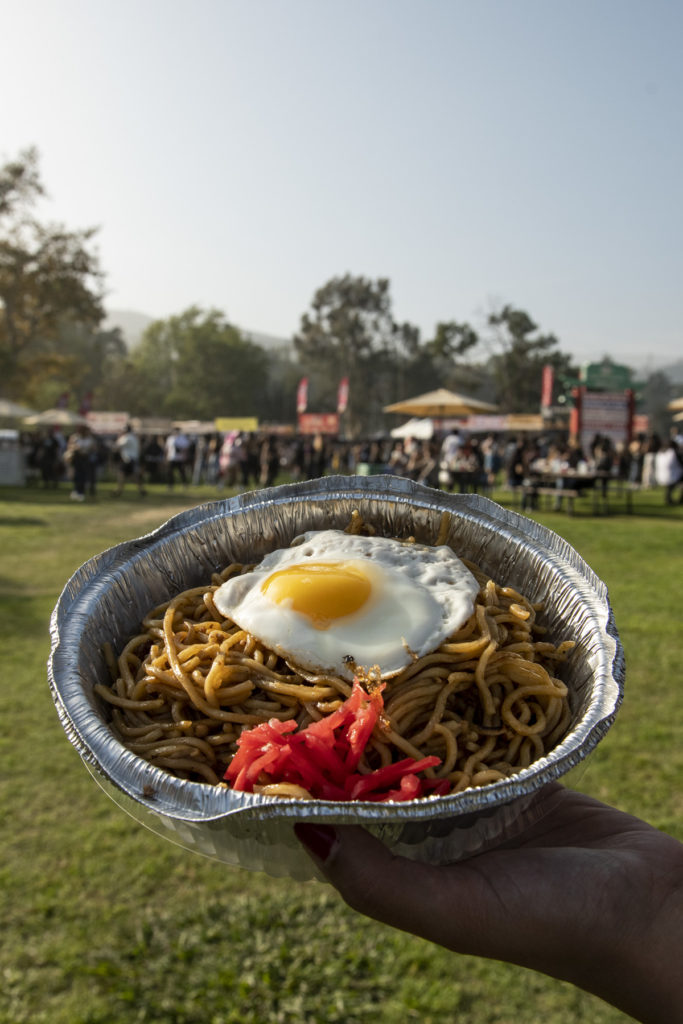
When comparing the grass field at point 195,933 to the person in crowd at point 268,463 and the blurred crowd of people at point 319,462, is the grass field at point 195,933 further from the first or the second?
the person in crowd at point 268,463

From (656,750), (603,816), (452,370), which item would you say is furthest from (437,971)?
(452,370)

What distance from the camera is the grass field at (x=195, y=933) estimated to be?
340 centimetres

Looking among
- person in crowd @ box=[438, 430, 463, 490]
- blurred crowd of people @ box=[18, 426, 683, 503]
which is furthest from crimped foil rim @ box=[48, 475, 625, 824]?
person in crowd @ box=[438, 430, 463, 490]

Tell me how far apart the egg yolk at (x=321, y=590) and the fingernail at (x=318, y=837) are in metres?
0.82

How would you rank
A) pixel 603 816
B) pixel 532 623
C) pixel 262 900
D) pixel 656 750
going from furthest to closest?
pixel 656 750
pixel 262 900
pixel 532 623
pixel 603 816

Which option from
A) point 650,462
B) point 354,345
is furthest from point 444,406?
point 354,345

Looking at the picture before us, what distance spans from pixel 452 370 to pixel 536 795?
10253 cm

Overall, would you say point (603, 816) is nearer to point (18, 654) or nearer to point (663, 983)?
point (663, 983)

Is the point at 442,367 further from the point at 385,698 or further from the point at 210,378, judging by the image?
the point at 385,698

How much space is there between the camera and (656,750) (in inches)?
217

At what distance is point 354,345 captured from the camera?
9850 centimetres

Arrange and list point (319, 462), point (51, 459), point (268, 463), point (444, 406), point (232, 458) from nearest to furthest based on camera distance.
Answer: point (232, 458) → point (268, 463) → point (444, 406) → point (51, 459) → point (319, 462)

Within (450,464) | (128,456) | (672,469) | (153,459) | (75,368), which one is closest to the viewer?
(128,456)

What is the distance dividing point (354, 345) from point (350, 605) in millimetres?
98642
